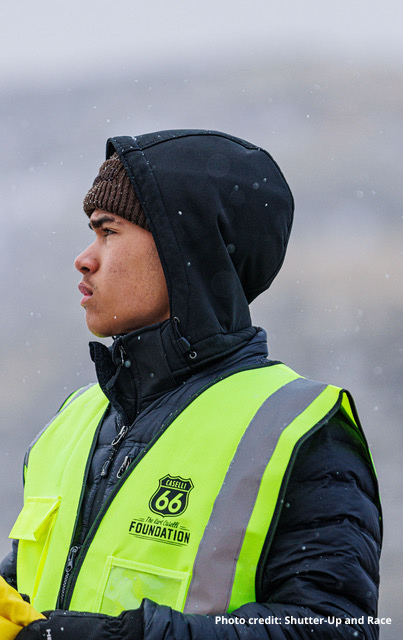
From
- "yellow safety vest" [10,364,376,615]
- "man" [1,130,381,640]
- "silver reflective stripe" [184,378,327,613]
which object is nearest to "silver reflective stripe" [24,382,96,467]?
"man" [1,130,381,640]

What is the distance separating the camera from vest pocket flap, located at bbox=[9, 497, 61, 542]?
5.79 feet

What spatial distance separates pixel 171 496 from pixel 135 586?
206 millimetres

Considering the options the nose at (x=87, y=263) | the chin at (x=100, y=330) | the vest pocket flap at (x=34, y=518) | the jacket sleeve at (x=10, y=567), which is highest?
the nose at (x=87, y=263)

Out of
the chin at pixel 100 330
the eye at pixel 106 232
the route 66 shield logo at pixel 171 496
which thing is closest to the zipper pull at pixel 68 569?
the route 66 shield logo at pixel 171 496

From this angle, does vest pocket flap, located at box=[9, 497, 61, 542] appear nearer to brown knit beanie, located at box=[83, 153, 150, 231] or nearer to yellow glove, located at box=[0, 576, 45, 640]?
yellow glove, located at box=[0, 576, 45, 640]

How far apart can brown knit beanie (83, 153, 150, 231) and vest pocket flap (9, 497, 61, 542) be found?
0.81 metres

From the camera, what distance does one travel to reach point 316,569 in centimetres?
139

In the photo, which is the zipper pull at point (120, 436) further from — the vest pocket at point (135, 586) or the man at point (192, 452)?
the vest pocket at point (135, 586)

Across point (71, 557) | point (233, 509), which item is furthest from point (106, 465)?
point (233, 509)

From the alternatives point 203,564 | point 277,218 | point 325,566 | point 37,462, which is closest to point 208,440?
point 203,564

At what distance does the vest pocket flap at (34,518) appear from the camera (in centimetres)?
176

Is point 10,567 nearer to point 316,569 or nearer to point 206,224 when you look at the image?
point 316,569

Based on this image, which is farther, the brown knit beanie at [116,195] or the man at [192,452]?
the brown knit beanie at [116,195]

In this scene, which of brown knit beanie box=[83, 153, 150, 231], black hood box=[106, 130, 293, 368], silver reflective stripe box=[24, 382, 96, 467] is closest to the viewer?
black hood box=[106, 130, 293, 368]
